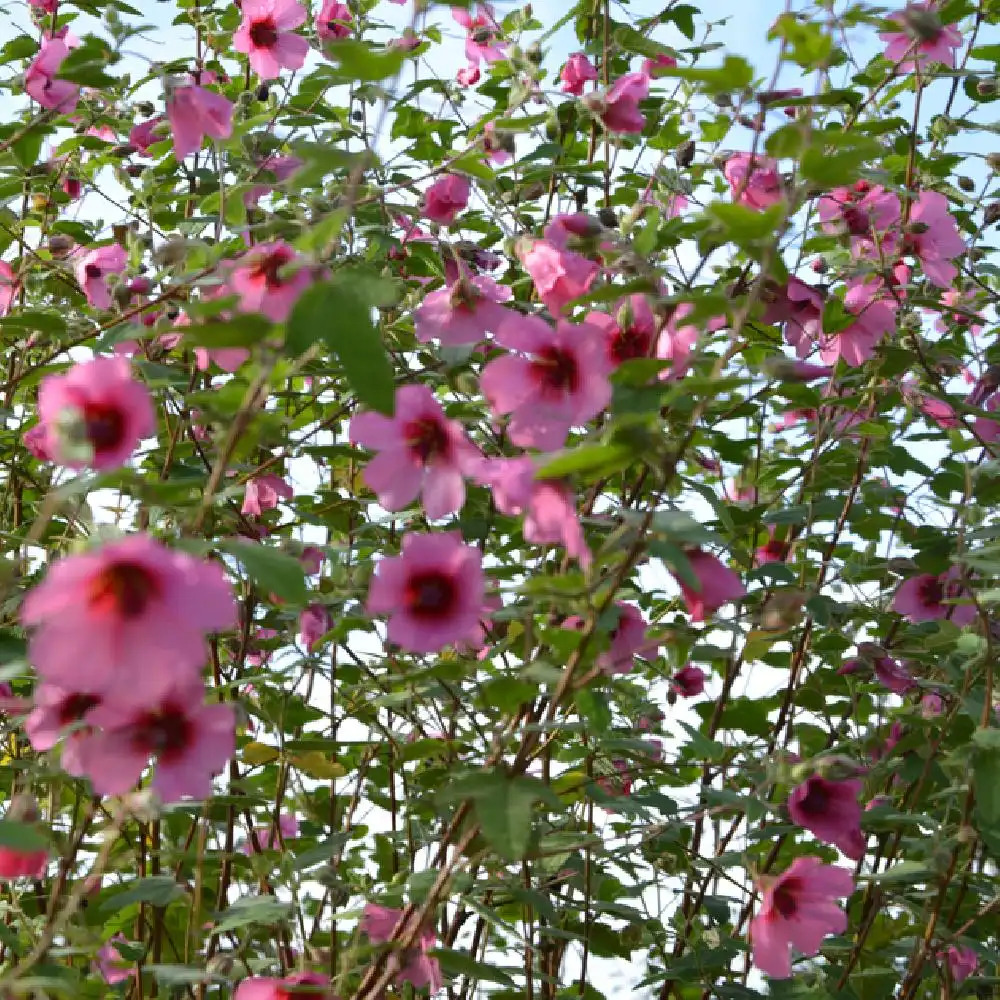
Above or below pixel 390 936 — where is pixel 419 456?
above

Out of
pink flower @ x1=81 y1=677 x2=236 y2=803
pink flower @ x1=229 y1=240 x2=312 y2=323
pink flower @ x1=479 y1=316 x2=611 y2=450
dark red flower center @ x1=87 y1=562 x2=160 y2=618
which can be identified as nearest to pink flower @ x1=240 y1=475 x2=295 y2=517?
pink flower @ x1=229 y1=240 x2=312 y2=323

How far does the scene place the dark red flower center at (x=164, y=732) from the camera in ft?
3.72

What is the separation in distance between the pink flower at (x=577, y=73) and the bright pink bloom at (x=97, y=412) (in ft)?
5.09

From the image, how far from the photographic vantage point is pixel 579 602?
1.16 m

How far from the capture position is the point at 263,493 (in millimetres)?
2156

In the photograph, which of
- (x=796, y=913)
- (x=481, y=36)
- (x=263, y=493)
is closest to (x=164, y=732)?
(x=796, y=913)

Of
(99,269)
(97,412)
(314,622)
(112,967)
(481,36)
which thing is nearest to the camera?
(97,412)

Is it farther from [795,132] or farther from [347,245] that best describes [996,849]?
[347,245]

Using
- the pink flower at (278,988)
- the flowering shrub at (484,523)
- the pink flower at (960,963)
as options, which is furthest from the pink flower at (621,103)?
the pink flower at (960,963)

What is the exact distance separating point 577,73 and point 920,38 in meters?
0.85

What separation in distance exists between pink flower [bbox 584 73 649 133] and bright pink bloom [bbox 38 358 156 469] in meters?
0.97

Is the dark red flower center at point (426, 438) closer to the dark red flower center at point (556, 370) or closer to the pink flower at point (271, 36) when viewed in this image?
the dark red flower center at point (556, 370)

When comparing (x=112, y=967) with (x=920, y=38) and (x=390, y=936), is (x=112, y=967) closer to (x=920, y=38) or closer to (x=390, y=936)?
(x=390, y=936)

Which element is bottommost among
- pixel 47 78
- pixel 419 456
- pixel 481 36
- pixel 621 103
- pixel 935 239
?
pixel 419 456
